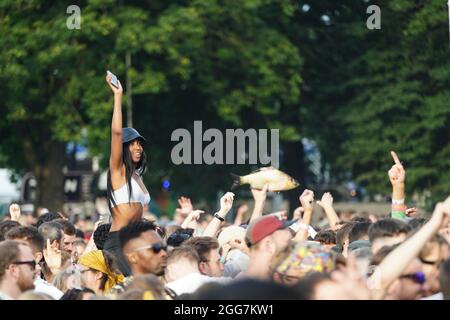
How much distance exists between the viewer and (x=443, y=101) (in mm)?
26906

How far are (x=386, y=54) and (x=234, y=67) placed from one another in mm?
2965

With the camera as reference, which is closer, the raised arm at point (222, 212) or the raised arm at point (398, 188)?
the raised arm at point (398, 188)

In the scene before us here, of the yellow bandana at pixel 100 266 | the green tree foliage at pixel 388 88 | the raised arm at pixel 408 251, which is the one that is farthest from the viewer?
the green tree foliage at pixel 388 88

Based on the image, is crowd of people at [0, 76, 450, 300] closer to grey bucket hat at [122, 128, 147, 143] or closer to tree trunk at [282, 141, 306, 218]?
grey bucket hat at [122, 128, 147, 143]

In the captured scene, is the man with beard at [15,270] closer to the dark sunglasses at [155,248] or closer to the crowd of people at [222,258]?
the crowd of people at [222,258]

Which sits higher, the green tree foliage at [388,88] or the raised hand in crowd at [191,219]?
the green tree foliage at [388,88]

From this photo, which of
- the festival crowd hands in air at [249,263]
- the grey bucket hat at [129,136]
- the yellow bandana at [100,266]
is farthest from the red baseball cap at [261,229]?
the grey bucket hat at [129,136]

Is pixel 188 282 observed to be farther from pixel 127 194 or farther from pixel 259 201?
pixel 259 201

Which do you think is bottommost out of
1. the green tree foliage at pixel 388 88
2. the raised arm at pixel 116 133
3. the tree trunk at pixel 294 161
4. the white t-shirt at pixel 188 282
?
the white t-shirt at pixel 188 282

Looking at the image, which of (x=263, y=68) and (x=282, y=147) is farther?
(x=282, y=147)

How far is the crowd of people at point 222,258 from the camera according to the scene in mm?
5668

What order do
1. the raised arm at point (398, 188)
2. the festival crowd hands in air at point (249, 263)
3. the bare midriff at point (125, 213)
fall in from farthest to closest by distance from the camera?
the raised arm at point (398, 188) < the bare midriff at point (125, 213) < the festival crowd hands in air at point (249, 263)
